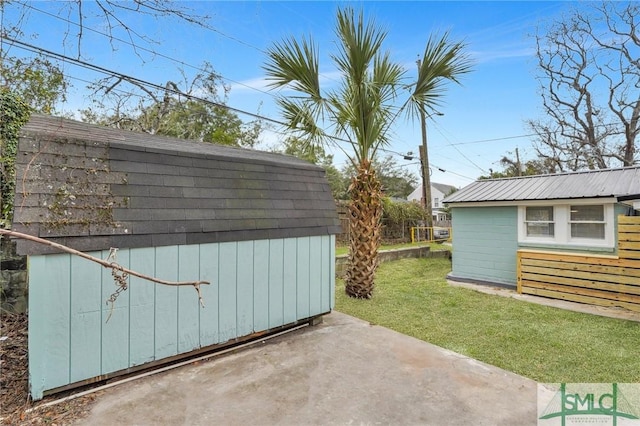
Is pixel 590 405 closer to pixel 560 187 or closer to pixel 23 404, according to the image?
pixel 23 404

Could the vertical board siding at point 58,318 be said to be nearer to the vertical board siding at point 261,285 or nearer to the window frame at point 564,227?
the vertical board siding at point 261,285

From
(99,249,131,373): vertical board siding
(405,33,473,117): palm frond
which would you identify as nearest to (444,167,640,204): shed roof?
(405,33,473,117): palm frond

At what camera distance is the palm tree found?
16.8ft

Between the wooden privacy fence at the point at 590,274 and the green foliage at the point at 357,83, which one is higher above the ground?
the green foliage at the point at 357,83

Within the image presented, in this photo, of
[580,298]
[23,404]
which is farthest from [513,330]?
[23,404]

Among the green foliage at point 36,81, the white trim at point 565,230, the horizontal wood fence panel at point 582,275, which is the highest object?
the green foliage at point 36,81

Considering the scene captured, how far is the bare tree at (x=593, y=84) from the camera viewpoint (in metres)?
13.7

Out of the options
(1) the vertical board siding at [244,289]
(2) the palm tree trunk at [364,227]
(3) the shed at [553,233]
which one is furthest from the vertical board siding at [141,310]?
(3) the shed at [553,233]

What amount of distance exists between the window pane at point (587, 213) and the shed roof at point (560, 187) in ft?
1.14

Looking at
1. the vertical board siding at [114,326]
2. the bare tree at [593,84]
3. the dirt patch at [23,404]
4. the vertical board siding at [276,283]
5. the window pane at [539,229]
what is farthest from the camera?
the bare tree at [593,84]

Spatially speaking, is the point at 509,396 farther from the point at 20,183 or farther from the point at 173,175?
the point at 20,183

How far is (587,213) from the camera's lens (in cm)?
644

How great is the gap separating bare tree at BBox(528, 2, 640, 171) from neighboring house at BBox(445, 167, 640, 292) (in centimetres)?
1123

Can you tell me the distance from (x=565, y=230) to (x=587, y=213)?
0.50 metres
